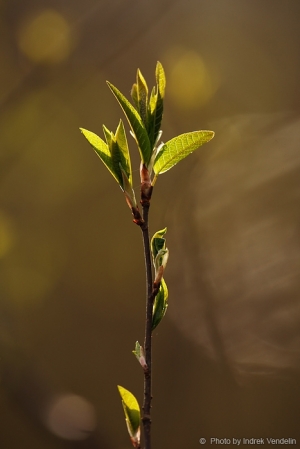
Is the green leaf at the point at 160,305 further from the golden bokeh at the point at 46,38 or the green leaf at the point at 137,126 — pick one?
the golden bokeh at the point at 46,38

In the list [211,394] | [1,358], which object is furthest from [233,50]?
[1,358]

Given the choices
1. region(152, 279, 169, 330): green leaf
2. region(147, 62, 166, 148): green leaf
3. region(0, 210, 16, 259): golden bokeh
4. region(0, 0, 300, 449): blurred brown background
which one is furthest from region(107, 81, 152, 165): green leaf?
region(0, 210, 16, 259): golden bokeh

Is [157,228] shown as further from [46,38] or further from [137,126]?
[137,126]

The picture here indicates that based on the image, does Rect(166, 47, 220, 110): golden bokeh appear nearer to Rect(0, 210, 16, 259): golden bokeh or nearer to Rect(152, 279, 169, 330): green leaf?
Rect(0, 210, 16, 259): golden bokeh

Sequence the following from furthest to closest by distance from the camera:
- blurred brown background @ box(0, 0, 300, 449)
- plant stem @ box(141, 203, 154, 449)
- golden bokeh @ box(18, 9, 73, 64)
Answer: golden bokeh @ box(18, 9, 73, 64), blurred brown background @ box(0, 0, 300, 449), plant stem @ box(141, 203, 154, 449)

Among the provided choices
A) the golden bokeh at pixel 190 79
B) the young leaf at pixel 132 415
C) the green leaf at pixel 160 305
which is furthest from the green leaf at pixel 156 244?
the golden bokeh at pixel 190 79

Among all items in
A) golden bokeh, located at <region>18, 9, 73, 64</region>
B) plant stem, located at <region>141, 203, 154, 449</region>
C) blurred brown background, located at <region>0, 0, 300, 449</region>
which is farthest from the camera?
golden bokeh, located at <region>18, 9, 73, 64</region>
